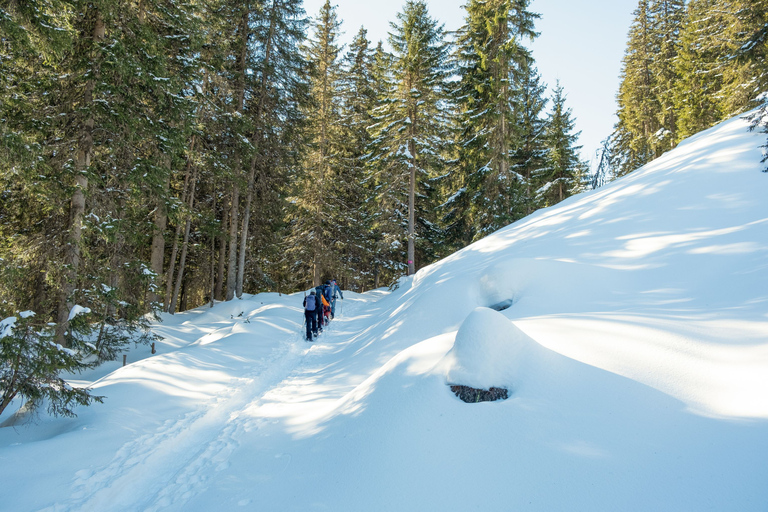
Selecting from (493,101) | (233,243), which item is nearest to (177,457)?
(233,243)

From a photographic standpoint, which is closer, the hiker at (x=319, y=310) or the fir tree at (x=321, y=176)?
the hiker at (x=319, y=310)

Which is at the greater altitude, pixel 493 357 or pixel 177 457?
pixel 493 357

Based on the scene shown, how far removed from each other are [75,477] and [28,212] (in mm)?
10476

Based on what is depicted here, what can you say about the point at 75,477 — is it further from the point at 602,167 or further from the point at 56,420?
the point at 602,167

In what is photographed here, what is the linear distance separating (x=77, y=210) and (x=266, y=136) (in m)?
11.8

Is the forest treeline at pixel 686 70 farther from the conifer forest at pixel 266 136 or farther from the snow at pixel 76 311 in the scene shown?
the snow at pixel 76 311

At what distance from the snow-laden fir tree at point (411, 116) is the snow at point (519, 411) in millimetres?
15826

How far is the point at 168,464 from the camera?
4.14 metres

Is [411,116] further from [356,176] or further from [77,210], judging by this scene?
[77,210]

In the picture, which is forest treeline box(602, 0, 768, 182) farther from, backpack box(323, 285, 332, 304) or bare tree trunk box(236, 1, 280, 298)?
bare tree trunk box(236, 1, 280, 298)

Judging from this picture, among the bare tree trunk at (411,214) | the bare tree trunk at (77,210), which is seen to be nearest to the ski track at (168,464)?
the bare tree trunk at (77,210)

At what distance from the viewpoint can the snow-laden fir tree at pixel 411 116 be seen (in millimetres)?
21719

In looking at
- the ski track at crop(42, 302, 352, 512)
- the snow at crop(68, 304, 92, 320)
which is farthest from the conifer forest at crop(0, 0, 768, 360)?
the ski track at crop(42, 302, 352, 512)

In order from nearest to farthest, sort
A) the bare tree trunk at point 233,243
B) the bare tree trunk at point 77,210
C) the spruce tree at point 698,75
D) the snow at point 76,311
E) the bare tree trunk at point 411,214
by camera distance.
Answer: the snow at point 76,311
the bare tree trunk at point 77,210
the bare tree trunk at point 233,243
the spruce tree at point 698,75
the bare tree trunk at point 411,214
